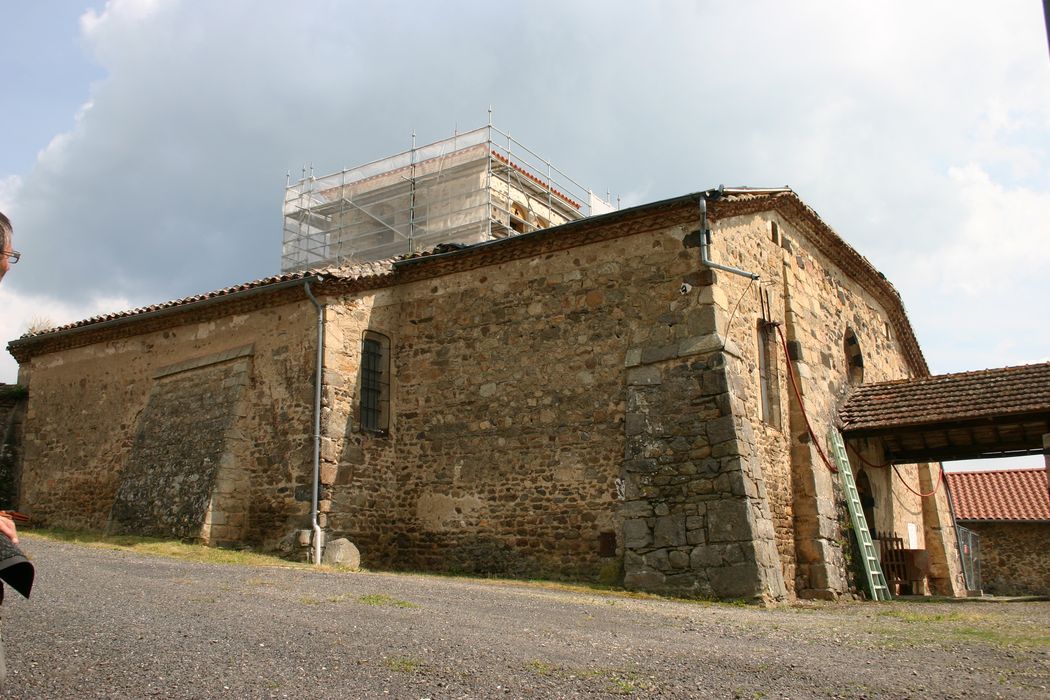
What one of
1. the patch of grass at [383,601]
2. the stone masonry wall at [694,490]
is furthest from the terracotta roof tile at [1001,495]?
the patch of grass at [383,601]

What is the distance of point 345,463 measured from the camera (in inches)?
519

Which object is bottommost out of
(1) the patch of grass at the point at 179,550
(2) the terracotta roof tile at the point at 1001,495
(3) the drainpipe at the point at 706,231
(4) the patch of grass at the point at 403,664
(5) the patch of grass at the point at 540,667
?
(5) the patch of grass at the point at 540,667

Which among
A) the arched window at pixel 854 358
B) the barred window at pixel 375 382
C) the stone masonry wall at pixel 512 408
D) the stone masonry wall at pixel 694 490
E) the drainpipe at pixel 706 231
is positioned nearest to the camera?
the stone masonry wall at pixel 694 490

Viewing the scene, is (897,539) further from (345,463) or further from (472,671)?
(472,671)

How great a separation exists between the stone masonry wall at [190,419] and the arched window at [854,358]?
9280mm

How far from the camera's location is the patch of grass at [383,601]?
25.7 ft

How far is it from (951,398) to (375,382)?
887cm

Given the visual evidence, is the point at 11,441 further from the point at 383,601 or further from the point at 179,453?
the point at 383,601

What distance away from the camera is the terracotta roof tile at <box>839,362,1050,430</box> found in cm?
1277

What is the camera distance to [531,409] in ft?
42.4

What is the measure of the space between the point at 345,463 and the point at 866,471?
336 inches

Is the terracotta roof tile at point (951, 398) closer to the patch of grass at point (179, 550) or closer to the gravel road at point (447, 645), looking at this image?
the gravel road at point (447, 645)

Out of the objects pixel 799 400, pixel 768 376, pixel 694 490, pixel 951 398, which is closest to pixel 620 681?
pixel 694 490

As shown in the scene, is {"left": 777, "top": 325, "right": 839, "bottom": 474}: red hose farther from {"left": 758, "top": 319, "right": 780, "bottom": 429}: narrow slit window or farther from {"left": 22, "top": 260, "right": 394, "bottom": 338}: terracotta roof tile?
{"left": 22, "top": 260, "right": 394, "bottom": 338}: terracotta roof tile
